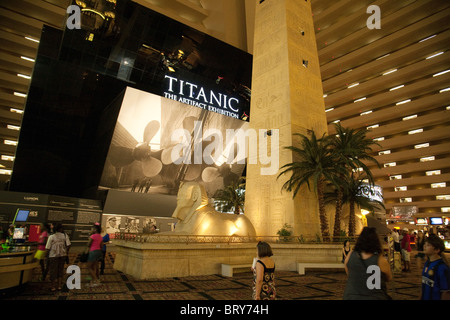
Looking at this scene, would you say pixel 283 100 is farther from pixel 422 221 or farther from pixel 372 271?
pixel 422 221

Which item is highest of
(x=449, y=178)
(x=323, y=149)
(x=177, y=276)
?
(x=449, y=178)

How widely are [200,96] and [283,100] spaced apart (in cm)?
1446

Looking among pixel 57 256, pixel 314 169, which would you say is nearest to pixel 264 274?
pixel 57 256

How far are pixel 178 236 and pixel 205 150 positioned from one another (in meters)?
16.7

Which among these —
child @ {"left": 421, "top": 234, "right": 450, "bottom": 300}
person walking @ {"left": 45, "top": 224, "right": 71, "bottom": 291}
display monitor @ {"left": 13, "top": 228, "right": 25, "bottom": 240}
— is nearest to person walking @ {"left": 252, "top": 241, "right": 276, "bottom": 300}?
child @ {"left": 421, "top": 234, "right": 450, "bottom": 300}

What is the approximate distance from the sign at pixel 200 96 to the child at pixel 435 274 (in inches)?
912

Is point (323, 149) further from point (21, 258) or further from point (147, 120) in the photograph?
point (147, 120)

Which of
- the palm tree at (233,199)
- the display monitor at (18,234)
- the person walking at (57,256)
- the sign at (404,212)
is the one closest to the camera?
the person walking at (57,256)

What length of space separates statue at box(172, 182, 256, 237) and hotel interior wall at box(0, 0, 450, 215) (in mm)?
27977

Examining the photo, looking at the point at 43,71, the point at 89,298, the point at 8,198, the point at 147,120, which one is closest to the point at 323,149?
the point at 89,298

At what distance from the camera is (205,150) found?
25391 millimetres

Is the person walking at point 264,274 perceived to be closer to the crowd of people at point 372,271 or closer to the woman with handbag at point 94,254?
the crowd of people at point 372,271

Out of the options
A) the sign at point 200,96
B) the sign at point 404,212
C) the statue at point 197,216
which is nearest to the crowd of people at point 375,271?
the statue at point 197,216

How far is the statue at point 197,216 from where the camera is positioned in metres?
9.67
